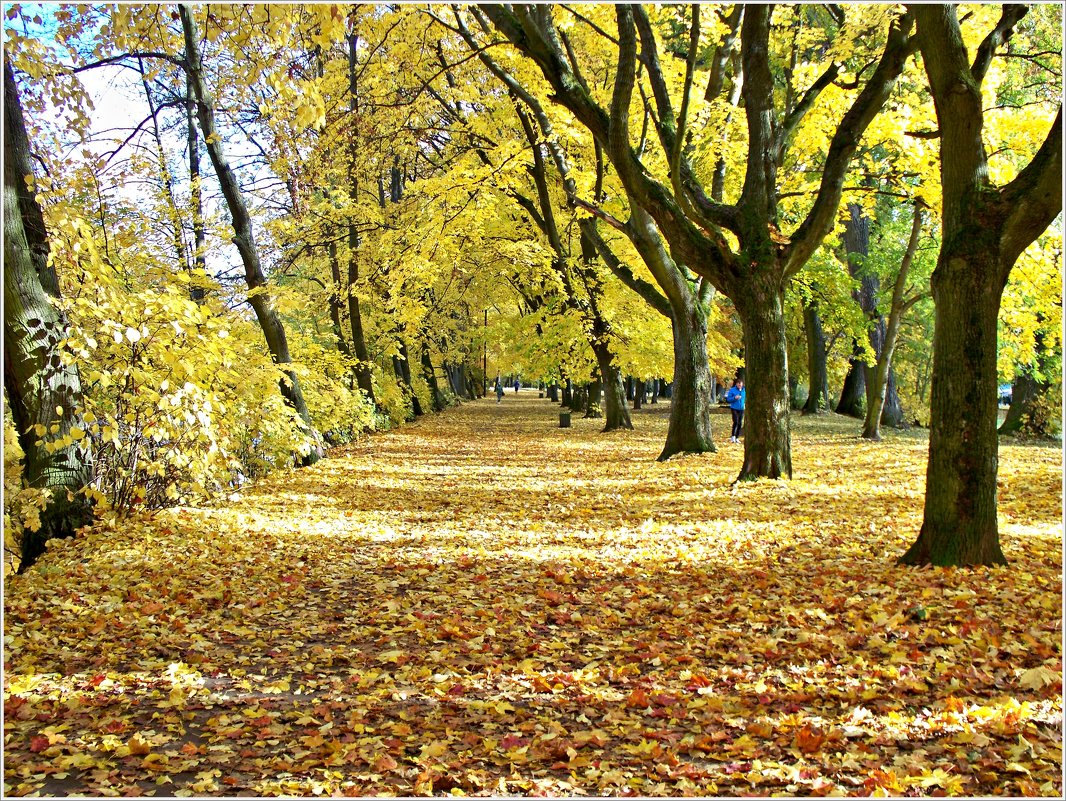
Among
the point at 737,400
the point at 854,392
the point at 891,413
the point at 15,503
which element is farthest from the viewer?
the point at 854,392

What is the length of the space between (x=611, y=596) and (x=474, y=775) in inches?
110

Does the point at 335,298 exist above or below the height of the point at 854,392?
above

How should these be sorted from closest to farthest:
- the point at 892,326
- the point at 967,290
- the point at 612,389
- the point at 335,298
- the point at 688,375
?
the point at 967,290
the point at 688,375
the point at 892,326
the point at 612,389
the point at 335,298

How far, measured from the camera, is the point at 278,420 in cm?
1241

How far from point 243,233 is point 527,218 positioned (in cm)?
1175

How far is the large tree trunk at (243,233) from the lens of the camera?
11.6m

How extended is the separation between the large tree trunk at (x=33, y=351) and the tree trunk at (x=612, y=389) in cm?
1450

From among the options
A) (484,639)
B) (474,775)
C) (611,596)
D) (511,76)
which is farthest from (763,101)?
(474,775)

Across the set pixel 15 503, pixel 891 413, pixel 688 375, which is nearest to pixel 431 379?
pixel 891 413

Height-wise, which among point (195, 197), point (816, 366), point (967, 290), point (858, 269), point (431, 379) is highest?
point (858, 269)

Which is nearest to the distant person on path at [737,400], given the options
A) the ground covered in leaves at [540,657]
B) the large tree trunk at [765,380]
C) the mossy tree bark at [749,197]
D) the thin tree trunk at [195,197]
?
the large tree trunk at [765,380]

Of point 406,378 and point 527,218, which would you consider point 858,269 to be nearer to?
point 527,218

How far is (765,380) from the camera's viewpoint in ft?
33.9

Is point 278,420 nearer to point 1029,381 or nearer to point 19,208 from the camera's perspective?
point 19,208
